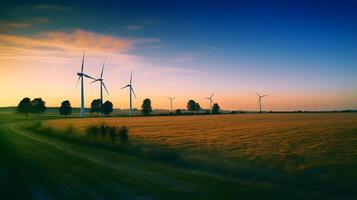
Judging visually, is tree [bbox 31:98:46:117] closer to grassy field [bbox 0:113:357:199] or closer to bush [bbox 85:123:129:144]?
bush [bbox 85:123:129:144]

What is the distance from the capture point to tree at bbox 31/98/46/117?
173 m

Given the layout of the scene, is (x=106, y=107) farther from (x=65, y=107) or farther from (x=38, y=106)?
(x=38, y=106)

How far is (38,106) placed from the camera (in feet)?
572

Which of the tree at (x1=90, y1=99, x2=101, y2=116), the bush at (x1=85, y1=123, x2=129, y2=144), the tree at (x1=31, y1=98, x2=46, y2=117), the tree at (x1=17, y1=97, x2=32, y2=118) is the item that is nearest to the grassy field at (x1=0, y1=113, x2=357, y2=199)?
the bush at (x1=85, y1=123, x2=129, y2=144)

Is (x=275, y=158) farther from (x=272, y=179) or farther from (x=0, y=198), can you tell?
(x=0, y=198)

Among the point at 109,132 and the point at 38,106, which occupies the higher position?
the point at 38,106

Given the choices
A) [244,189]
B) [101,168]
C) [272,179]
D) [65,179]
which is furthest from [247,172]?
[65,179]

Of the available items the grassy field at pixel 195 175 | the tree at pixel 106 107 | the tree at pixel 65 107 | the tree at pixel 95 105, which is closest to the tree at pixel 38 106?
the tree at pixel 65 107

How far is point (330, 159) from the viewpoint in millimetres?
18969

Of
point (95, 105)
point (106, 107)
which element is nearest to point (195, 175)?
point (106, 107)

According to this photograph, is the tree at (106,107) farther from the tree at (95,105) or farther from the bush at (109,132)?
the bush at (109,132)

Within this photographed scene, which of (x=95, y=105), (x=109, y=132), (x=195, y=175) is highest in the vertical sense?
(x=95, y=105)

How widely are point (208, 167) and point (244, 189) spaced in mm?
5791

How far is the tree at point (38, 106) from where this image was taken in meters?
173
